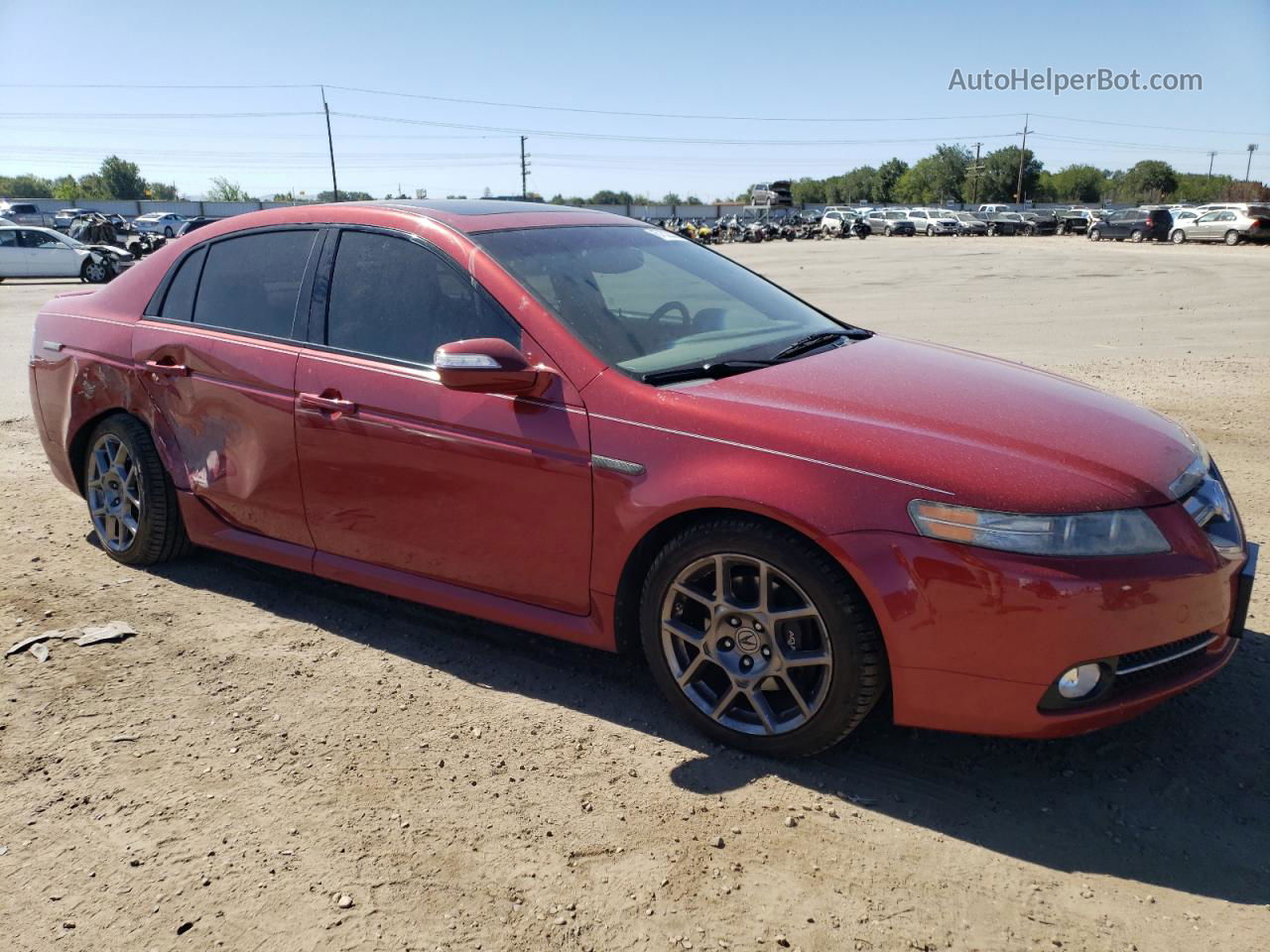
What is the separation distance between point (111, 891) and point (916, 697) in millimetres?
2165

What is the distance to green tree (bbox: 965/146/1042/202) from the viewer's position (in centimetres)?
11594

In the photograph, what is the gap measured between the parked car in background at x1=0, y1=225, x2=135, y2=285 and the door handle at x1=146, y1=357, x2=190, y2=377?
2435 centimetres

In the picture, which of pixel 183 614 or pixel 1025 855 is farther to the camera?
pixel 183 614

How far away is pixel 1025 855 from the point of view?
261cm

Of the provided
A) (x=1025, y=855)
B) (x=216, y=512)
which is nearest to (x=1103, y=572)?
(x=1025, y=855)

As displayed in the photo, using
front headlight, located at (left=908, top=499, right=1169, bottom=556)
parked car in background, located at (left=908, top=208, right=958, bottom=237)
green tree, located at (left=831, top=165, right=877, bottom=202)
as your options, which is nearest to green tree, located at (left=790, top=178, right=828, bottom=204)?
green tree, located at (left=831, top=165, right=877, bottom=202)

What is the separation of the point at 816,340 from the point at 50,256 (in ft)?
89.8

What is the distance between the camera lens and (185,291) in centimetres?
441

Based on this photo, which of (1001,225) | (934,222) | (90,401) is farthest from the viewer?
(934,222)

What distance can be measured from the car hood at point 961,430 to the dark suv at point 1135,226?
47.7m

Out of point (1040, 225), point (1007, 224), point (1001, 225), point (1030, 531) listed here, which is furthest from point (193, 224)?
point (1040, 225)

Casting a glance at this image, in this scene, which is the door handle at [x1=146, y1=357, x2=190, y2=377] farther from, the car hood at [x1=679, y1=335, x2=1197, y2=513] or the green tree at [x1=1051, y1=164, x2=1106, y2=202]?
the green tree at [x1=1051, y1=164, x2=1106, y2=202]

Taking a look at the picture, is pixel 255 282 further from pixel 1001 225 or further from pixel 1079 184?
pixel 1079 184

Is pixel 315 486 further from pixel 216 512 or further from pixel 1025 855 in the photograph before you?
pixel 1025 855
